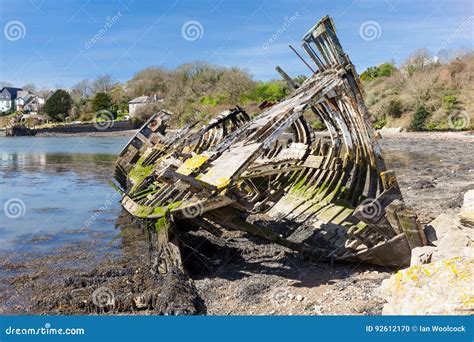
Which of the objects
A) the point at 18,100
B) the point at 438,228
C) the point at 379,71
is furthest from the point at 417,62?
the point at 18,100

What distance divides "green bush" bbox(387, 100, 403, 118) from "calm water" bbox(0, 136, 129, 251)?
26.4m

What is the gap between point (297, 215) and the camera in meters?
11.3

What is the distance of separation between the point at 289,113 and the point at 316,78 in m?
3.17

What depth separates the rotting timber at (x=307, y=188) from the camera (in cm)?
761

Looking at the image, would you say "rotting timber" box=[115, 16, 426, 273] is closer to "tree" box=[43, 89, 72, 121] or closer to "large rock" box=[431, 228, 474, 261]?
"large rock" box=[431, 228, 474, 261]

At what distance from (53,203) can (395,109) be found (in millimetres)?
35374

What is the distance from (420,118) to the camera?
4222 cm

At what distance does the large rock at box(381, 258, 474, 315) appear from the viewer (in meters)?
4.70

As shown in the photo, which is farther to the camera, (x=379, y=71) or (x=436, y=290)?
(x=379, y=71)

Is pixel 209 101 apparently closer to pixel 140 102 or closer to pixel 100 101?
pixel 140 102

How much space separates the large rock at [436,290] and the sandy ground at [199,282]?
3.63ft

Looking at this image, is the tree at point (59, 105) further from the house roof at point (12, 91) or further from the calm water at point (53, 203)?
the calm water at point (53, 203)

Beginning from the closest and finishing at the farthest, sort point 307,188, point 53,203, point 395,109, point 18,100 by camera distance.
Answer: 1. point 307,188
2. point 53,203
3. point 395,109
4. point 18,100

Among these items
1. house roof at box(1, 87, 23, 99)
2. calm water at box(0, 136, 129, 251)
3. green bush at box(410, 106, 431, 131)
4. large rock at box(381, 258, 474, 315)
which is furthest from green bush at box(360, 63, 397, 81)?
house roof at box(1, 87, 23, 99)
